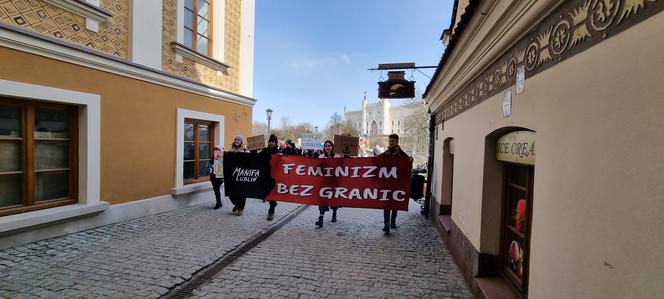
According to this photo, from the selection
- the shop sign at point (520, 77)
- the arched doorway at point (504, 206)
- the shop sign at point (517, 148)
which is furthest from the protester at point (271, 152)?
the shop sign at point (520, 77)

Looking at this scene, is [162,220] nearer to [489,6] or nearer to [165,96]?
[165,96]

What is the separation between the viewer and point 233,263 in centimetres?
433

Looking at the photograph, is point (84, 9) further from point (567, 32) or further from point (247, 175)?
point (567, 32)

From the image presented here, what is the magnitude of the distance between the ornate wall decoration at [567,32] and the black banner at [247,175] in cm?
462

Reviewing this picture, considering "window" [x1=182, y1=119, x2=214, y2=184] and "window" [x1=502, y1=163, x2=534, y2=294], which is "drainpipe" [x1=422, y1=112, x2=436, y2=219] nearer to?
"window" [x1=502, y1=163, x2=534, y2=294]

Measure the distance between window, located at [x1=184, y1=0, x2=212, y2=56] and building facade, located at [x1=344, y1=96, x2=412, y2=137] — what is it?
230ft

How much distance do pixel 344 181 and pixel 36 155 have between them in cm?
510

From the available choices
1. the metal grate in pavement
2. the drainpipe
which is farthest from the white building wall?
the drainpipe

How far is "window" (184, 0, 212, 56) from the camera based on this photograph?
794cm

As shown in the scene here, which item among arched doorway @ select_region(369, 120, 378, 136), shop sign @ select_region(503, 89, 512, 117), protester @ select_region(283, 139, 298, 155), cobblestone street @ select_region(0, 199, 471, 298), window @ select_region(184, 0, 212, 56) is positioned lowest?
cobblestone street @ select_region(0, 199, 471, 298)

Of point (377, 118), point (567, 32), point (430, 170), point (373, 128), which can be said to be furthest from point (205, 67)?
point (373, 128)

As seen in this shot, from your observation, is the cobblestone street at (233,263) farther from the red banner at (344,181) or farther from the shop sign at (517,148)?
the shop sign at (517,148)

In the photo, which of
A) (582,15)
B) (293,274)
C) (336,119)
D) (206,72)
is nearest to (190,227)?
(293,274)

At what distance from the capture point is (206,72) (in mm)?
8516
